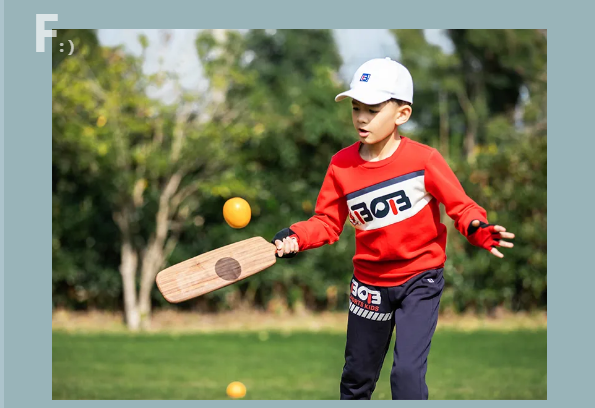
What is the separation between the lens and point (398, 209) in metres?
4.00

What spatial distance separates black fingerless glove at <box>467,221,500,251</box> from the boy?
0.19ft

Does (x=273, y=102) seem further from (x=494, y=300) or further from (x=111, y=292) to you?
(x=494, y=300)

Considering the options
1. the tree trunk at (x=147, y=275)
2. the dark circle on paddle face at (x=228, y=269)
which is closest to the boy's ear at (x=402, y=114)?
the dark circle on paddle face at (x=228, y=269)

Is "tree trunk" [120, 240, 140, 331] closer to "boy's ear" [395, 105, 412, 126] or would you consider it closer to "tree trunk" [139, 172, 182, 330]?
"tree trunk" [139, 172, 182, 330]

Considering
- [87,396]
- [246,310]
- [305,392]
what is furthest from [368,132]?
[246,310]

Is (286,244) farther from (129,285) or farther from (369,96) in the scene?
(129,285)

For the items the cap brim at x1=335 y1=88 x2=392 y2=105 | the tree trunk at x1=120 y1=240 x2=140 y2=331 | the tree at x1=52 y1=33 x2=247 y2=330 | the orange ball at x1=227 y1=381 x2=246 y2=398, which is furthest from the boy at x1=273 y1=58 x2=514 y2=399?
the tree trunk at x1=120 y1=240 x2=140 y2=331

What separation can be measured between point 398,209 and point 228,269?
3.23 ft

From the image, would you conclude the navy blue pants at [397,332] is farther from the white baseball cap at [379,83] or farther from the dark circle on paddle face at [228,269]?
→ the white baseball cap at [379,83]

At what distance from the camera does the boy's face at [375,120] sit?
3939 millimetres

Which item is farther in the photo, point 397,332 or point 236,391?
point 236,391

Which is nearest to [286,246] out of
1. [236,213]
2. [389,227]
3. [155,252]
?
[236,213]

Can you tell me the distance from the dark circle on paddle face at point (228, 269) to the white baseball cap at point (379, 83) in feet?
3.46

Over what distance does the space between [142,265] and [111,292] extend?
→ 669mm
